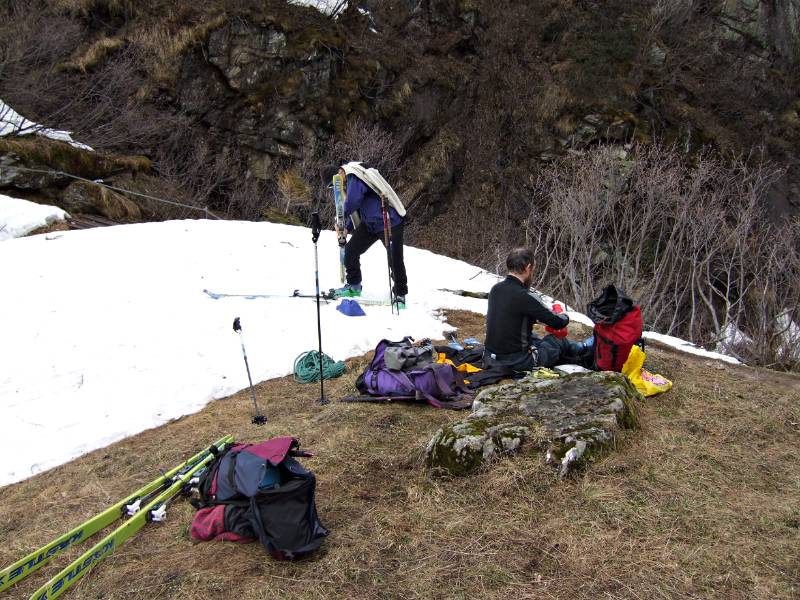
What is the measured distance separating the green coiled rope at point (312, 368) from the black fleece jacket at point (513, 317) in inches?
76.5

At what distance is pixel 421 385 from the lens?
554 cm

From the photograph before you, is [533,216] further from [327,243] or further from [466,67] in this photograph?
[327,243]

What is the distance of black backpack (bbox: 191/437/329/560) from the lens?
3.25 m

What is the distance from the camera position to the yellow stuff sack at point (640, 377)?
540 cm

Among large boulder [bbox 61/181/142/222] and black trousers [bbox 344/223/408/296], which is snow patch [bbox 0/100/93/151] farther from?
black trousers [bbox 344/223/408/296]

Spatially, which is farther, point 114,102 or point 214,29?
point 214,29

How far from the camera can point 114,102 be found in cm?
2205

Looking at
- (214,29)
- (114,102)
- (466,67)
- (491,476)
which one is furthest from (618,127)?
(491,476)

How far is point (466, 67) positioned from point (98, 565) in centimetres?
3273

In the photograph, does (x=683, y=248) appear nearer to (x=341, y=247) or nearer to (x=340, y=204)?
(x=341, y=247)

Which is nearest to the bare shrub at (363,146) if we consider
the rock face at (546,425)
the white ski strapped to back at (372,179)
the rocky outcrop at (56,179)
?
the rocky outcrop at (56,179)

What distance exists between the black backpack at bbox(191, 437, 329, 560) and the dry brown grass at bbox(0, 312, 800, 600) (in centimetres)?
11

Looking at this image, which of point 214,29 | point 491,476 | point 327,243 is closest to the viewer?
point 491,476

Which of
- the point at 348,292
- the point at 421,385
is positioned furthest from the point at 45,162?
the point at 421,385
